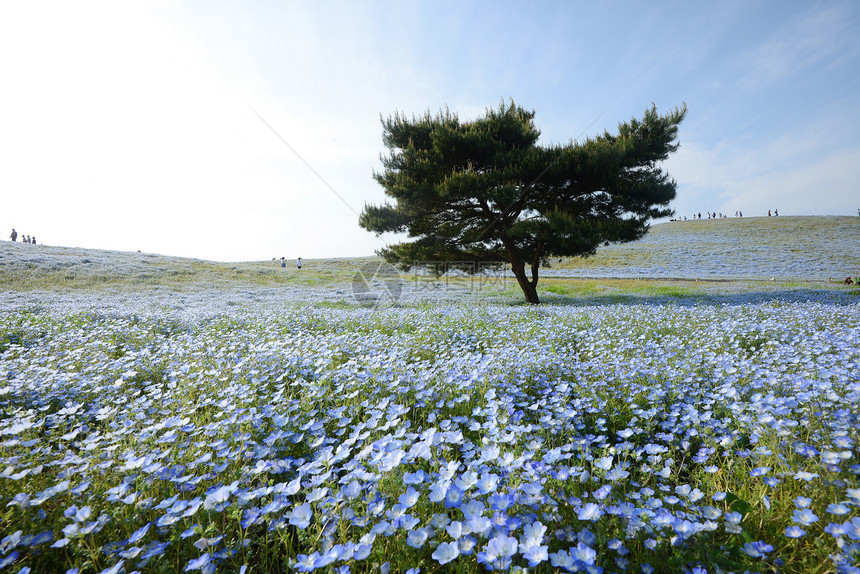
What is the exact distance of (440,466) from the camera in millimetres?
2145

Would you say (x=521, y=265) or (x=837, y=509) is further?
(x=521, y=265)

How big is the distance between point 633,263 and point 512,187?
3250 centimetres

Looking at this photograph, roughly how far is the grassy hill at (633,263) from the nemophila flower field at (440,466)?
74.9ft

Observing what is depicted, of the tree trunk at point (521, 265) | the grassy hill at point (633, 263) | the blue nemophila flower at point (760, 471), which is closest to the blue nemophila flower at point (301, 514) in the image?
the blue nemophila flower at point (760, 471)

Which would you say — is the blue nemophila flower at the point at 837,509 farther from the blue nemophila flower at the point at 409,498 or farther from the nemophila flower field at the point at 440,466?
the blue nemophila flower at the point at 409,498

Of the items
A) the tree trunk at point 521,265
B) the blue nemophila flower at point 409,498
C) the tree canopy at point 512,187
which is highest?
the tree canopy at point 512,187

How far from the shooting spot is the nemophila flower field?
66.1 inches

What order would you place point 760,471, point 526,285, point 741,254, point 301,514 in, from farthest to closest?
point 741,254 → point 526,285 → point 760,471 → point 301,514

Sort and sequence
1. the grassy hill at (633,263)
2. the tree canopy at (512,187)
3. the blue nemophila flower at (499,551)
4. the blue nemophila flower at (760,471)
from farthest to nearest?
the grassy hill at (633,263), the tree canopy at (512,187), the blue nemophila flower at (760,471), the blue nemophila flower at (499,551)

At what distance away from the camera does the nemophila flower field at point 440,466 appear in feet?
5.51

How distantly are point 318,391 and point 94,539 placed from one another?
173cm

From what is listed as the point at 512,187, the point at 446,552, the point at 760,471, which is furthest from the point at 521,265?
the point at 446,552

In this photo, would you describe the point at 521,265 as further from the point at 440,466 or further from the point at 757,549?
the point at 757,549

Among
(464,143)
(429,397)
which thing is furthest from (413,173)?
(429,397)
